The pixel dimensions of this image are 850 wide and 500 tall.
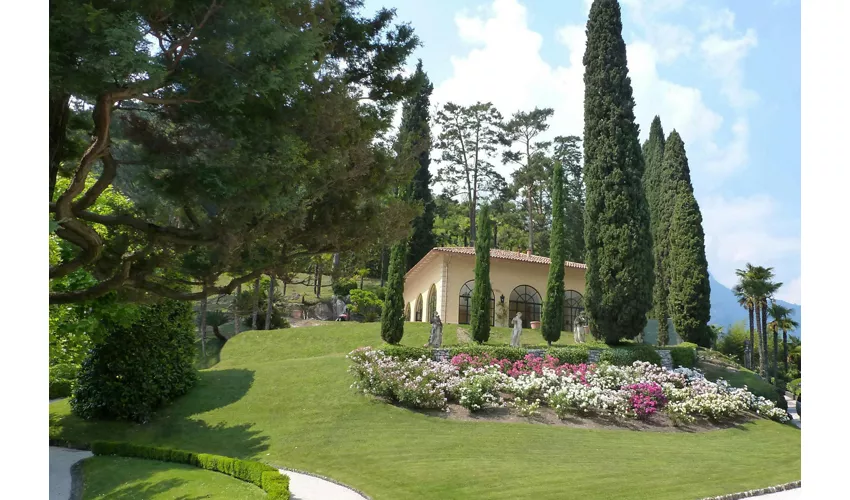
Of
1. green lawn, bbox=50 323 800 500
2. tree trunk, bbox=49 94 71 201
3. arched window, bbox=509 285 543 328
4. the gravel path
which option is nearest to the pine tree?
green lawn, bbox=50 323 800 500

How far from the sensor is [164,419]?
11383mm

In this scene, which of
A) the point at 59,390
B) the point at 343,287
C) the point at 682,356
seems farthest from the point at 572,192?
the point at 59,390

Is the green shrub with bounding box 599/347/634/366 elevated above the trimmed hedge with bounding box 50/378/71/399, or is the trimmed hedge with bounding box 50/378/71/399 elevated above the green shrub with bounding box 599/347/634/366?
the green shrub with bounding box 599/347/634/366

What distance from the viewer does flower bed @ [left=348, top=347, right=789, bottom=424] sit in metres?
11.1

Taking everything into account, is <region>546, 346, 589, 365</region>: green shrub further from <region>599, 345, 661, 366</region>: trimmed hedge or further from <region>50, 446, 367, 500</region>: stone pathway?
<region>50, 446, 367, 500</region>: stone pathway

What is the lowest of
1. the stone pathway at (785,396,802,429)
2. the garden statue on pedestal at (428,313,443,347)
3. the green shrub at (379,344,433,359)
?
the stone pathway at (785,396,802,429)

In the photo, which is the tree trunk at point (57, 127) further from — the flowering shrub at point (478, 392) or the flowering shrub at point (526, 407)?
the flowering shrub at point (526, 407)

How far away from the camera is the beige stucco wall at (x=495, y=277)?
19.1m

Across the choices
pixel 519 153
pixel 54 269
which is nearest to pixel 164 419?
pixel 54 269

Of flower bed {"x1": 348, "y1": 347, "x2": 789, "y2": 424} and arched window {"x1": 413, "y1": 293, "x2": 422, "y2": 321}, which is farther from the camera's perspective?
arched window {"x1": 413, "y1": 293, "x2": 422, "y2": 321}

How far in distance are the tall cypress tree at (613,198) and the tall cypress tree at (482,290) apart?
2.58 m

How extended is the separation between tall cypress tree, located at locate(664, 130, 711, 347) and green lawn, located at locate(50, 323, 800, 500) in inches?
281
